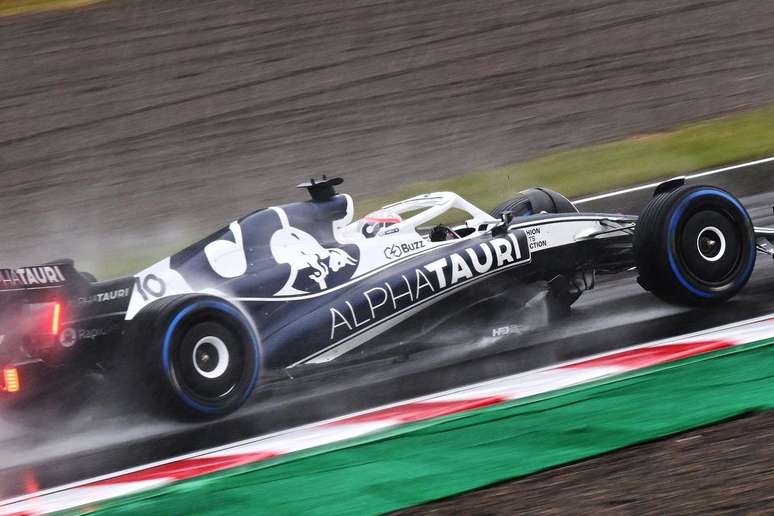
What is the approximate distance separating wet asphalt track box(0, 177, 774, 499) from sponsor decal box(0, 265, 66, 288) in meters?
0.65

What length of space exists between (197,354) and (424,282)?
1.56 m

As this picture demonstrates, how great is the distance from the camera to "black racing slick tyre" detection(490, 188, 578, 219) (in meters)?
8.34

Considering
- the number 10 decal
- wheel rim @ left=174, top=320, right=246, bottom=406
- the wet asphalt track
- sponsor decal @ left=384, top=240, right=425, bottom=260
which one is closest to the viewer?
the wet asphalt track

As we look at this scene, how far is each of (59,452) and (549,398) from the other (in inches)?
111

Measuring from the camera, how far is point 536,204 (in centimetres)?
835

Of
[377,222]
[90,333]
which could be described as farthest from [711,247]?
[90,333]

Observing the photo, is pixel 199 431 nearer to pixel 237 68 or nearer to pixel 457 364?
pixel 457 364

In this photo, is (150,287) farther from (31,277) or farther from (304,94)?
(304,94)

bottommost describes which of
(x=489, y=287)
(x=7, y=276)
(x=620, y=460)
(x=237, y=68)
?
(x=620, y=460)

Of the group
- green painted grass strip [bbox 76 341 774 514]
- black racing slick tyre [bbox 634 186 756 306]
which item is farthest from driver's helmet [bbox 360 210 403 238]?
green painted grass strip [bbox 76 341 774 514]

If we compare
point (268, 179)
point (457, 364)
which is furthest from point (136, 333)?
point (268, 179)

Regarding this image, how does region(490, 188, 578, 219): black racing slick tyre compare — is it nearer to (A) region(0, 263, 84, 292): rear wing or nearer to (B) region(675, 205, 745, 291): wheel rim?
(B) region(675, 205, 745, 291): wheel rim

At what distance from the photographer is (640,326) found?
7344mm

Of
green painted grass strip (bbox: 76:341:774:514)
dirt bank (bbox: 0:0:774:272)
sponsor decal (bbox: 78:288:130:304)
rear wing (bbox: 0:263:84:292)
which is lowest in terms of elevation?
green painted grass strip (bbox: 76:341:774:514)
